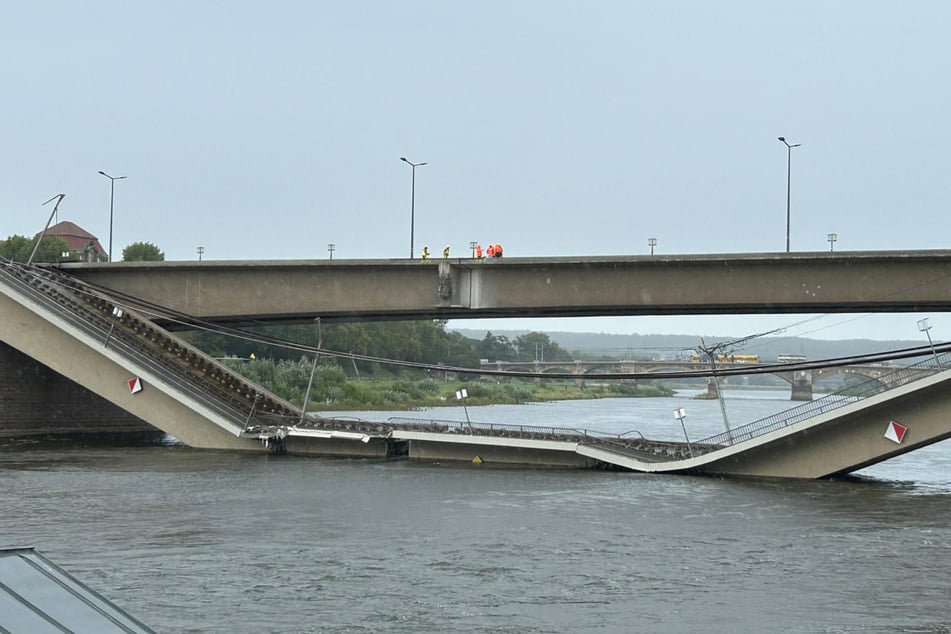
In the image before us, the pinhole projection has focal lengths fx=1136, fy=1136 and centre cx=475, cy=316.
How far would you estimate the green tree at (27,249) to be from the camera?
4575 inches

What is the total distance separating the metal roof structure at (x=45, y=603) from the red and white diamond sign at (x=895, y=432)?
116 feet

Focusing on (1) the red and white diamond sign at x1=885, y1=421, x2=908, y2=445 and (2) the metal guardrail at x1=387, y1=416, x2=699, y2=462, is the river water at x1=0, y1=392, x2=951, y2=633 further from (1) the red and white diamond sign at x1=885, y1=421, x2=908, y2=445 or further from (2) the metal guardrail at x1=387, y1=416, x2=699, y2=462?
(1) the red and white diamond sign at x1=885, y1=421, x2=908, y2=445

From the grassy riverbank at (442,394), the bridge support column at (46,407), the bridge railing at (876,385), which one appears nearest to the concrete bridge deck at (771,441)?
the bridge railing at (876,385)

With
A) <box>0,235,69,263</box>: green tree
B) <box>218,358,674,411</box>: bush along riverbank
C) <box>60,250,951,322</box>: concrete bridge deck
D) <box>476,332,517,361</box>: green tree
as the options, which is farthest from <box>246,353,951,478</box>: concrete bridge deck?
<box>476,332,517,361</box>: green tree

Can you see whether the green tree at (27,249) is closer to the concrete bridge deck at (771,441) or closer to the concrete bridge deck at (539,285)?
the concrete bridge deck at (539,285)

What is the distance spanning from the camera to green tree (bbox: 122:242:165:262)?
12862 centimetres

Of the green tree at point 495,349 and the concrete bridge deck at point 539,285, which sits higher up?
the concrete bridge deck at point 539,285

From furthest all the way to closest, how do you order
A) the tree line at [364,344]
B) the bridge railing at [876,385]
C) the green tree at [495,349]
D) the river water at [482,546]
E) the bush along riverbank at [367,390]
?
the green tree at [495,349], the tree line at [364,344], the bush along riverbank at [367,390], the bridge railing at [876,385], the river water at [482,546]

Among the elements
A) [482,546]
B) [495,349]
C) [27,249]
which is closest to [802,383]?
[495,349]

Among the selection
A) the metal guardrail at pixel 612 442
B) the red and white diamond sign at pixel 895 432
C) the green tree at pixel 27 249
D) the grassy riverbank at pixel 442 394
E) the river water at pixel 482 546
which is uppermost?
the green tree at pixel 27 249

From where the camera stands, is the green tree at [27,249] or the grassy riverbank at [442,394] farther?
the green tree at [27,249]

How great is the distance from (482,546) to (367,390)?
7320 cm

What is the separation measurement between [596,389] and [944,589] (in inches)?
5426

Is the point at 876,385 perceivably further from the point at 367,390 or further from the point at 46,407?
the point at 367,390
